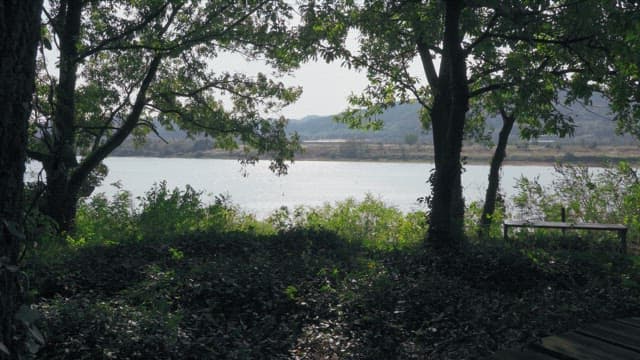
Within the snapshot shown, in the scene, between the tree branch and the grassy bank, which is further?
the tree branch

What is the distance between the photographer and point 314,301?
6000mm

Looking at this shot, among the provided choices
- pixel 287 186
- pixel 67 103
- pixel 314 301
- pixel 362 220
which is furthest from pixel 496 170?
pixel 287 186

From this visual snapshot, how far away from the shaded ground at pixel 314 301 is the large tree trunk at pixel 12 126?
88 cm

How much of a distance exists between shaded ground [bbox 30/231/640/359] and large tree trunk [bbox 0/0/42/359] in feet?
2.88

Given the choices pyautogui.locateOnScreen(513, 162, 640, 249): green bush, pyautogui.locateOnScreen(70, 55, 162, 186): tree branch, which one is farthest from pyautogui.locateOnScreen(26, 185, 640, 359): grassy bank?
pyautogui.locateOnScreen(513, 162, 640, 249): green bush

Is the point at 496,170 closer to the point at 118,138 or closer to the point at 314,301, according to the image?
the point at 314,301

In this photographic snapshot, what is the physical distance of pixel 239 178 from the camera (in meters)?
40.1

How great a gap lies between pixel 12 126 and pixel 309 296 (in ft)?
14.3

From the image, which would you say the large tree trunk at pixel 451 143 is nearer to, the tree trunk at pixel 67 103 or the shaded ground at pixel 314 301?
the shaded ground at pixel 314 301

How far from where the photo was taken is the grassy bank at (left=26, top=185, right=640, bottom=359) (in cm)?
464

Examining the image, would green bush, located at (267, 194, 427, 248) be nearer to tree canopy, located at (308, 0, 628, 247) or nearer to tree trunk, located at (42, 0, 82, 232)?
tree canopy, located at (308, 0, 628, 247)

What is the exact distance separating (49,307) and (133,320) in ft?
3.10

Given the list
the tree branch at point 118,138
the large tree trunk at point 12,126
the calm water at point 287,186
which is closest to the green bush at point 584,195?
the calm water at point 287,186

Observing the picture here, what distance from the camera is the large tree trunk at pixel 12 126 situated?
2371 mm
